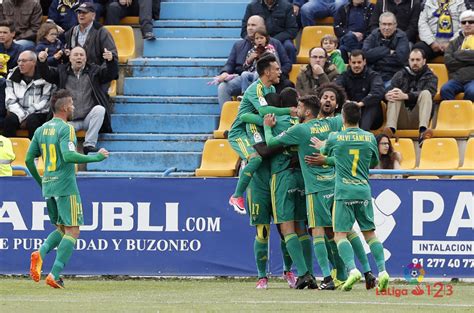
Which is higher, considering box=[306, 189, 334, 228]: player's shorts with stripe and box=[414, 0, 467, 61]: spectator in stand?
box=[414, 0, 467, 61]: spectator in stand

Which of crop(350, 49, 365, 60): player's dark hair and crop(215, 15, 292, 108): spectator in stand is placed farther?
crop(215, 15, 292, 108): spectator in stand

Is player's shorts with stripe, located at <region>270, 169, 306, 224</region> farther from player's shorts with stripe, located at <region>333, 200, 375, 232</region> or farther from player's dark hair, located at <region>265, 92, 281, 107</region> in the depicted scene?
player's shorts with stripe, located at <region>333, 200, 375, 232</region>

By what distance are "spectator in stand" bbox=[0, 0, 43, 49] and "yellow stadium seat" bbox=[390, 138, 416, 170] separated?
21.8 feet

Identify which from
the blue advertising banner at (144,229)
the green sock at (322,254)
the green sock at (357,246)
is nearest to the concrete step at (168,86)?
the blue advertising banner at (144,229)

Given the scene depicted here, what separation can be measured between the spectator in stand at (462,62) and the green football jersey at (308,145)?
5.55m

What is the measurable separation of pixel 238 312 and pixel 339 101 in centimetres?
415

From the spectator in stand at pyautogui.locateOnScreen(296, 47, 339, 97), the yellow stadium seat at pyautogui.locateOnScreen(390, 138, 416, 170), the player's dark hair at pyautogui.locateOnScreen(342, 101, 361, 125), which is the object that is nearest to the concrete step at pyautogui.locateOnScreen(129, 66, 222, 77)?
the spectator in stand at pyautogui.locateOnScreen(296, 47, 339, 97)

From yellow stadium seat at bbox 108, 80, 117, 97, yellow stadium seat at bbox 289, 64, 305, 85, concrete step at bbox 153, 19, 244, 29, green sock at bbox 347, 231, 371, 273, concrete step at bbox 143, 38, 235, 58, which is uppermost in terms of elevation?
concrete step at bbox 153, 19, 244, 29

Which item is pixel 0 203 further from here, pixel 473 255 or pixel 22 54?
pixel 473 255

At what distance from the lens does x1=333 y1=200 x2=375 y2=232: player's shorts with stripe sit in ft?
46.0

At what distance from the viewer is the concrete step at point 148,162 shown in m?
19.9

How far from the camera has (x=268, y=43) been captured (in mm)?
19703

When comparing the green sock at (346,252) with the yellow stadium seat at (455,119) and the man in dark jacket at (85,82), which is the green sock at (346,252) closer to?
the yellow stadium seat at (455,119)

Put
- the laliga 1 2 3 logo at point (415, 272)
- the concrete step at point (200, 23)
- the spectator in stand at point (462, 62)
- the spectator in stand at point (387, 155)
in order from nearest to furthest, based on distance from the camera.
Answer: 1. the laliga 1 2 3 logo at point (415, 272)
2. the spectator in stand at point (387, 155)
3. the spectator in stand at point (462, 62)
4. the concrete step at point (200, 23)
